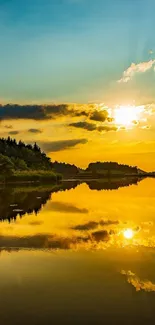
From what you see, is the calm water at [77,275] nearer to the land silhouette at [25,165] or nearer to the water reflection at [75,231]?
the water reflection at [75,231]

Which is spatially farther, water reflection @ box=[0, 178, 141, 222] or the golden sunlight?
water reflection @ box=[0, 178, 141, 222]

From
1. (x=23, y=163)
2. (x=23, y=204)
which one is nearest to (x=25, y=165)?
(x=23, y=163)

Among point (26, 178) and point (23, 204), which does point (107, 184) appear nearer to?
point (26, 178)

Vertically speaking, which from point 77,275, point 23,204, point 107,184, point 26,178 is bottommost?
point 77,275

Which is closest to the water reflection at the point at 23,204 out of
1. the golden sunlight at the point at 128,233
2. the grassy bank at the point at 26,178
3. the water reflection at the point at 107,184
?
the golden sunlight at the point at 128,233

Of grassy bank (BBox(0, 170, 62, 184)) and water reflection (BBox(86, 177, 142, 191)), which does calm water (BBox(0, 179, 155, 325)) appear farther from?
grassy bank (BBox(0, 170, 62, 184))

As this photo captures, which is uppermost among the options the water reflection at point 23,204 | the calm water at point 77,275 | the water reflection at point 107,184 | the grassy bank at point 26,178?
the grassy bank at point 26,178

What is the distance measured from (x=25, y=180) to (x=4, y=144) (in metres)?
38.6

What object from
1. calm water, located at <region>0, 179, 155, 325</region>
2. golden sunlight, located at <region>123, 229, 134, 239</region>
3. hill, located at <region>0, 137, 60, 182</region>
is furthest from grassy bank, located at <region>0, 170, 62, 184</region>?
calm water, located at <region>0, 179, 155, 325</region>

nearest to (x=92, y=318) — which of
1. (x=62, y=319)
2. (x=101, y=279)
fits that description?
(x=62, y=319)

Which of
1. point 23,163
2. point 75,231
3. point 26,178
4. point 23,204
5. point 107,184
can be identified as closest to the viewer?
point 75,231

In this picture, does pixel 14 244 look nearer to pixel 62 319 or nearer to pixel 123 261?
pixel 123 261

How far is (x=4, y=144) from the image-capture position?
128 meters

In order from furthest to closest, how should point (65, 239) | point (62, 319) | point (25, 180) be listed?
point (25, 180), point (65, 239), point (62, 319)
